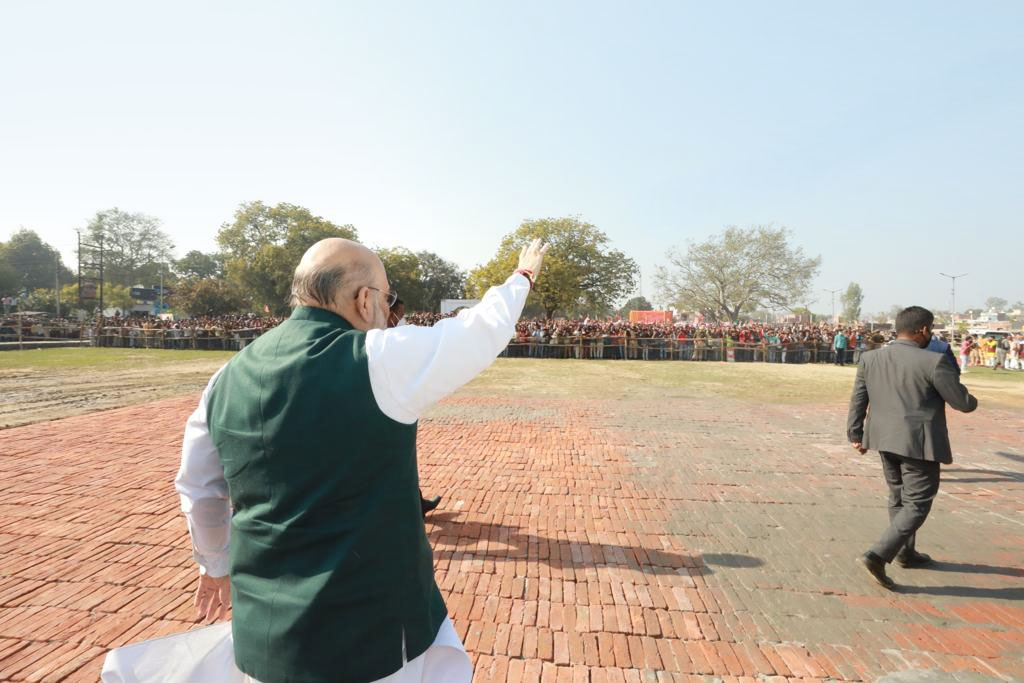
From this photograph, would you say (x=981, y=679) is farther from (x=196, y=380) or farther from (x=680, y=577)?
(x=196, y=380)

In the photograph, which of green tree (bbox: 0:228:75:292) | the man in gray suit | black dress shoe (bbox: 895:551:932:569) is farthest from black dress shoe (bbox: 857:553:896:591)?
green tree (bbox: 0:228:75:292)

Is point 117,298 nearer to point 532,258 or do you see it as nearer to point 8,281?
point 8,281

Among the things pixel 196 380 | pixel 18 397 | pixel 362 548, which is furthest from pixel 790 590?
pixel 196 380

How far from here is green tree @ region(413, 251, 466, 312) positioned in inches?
2776

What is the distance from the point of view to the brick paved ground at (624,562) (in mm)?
2748

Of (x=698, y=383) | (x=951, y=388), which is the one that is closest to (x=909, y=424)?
(x=951, y=388)

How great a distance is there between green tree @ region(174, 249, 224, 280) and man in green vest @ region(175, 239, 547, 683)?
10073cm

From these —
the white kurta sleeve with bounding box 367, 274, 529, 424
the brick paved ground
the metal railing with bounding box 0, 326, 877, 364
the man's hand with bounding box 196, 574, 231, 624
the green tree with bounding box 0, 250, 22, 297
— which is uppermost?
the green tree with bounding box 0, 250, 22, 297

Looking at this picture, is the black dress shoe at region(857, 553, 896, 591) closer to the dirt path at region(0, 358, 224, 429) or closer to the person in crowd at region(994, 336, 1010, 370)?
the dirt path at region(0, 358, 224, 429)

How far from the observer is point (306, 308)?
139 centimetres

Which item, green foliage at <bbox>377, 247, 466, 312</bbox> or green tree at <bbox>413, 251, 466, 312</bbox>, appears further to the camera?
green tree at <bbox>413, 251, 466, 312</bbox>

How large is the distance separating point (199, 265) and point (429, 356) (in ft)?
356

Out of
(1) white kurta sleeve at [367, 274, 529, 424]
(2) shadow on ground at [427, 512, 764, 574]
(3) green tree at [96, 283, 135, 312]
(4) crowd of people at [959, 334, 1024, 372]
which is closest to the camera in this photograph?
(1) white kurta sleeve at [367, 274, 529, 424]

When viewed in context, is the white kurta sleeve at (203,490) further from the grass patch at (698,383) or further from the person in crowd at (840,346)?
the person in crowd at (840,346)
